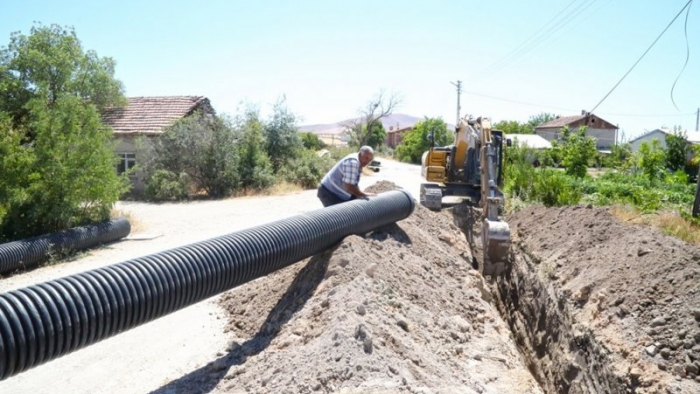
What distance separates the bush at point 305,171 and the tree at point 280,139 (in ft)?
1.88

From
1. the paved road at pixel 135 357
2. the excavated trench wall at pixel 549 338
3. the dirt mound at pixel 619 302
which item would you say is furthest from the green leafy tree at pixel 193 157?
the dirt mound at pixel 619 302

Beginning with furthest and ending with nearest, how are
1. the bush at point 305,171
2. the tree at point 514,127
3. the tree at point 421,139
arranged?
the tree at point 514,127 < the tree at point 421,139 < the bush at point 305,171

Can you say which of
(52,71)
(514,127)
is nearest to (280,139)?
(52,71)

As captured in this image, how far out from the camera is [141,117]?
72.2 ft

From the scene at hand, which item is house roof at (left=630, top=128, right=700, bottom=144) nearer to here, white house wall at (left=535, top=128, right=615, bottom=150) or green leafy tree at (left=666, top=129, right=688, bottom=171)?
white house wall at (left=535, top=128, right=615, bottom=150)

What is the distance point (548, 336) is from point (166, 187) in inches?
616

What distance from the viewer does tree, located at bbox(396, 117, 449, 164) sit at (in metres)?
48.4

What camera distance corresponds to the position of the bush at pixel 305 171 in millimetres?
22453

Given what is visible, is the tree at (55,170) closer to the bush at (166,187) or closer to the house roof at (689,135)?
the bush at (166,187)

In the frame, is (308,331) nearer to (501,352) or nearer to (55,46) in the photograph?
(501,352)

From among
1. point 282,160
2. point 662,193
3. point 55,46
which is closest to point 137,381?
point 662,193

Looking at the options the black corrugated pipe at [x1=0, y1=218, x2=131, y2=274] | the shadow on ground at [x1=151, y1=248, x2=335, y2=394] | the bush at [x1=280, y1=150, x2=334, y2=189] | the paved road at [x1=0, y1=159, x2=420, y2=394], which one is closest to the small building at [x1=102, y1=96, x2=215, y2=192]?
the bush at [x1=280, y1=150, x2=334, y2=189]

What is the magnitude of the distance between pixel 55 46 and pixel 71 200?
14262 millimetres

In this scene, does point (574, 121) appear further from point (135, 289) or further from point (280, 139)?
point (135, 289)
